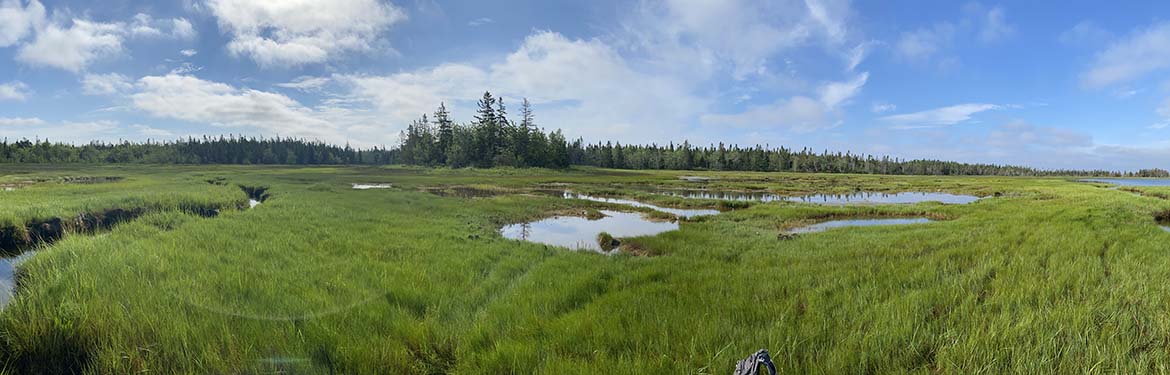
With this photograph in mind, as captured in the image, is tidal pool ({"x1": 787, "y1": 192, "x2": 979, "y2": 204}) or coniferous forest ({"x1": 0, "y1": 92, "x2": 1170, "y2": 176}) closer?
tidal pool ({"x1": 787, "y1": 192, "x2": 979, "y2": 204})

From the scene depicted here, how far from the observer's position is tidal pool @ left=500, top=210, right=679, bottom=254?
18.1m

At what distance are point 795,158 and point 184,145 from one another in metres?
213

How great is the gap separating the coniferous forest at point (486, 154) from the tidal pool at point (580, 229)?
68072 millimetres

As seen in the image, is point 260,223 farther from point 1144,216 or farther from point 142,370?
point 1144,216

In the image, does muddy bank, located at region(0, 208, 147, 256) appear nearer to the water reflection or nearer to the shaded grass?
the shaded grass

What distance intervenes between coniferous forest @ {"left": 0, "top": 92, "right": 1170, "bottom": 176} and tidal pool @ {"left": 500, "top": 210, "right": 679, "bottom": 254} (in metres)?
68.1

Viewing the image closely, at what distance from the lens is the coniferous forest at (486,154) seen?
308 ft

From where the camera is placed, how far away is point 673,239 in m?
16.5

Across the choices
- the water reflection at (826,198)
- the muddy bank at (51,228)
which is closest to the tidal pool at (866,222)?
the water reflection at (826,198)

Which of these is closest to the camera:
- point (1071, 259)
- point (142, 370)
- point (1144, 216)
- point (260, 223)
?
point (142, 370)

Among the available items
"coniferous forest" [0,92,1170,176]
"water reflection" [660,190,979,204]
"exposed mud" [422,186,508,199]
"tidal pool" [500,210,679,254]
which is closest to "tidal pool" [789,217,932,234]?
"tidal pool" [500,210,679,254]

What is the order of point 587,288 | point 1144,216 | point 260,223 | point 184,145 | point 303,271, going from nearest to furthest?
point 587,288
point 303,271
point 260,223
point 1144,216
point 184,145

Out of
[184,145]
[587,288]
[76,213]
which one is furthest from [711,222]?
[184,145]

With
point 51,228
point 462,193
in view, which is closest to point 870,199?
point 462,193
